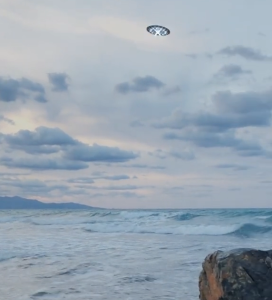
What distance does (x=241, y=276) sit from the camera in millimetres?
4410

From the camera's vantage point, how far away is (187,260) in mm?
10898

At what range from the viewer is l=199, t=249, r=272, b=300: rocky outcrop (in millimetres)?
4367

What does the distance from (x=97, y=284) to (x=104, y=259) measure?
3290 mm

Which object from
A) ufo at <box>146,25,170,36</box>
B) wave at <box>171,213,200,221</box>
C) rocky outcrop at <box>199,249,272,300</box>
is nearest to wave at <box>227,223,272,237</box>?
wave at <box>171,213,200,221</box>

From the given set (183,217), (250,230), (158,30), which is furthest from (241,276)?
(183,217)

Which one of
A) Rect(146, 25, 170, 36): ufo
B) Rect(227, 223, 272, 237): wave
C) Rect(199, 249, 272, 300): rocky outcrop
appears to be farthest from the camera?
Rect(227, 223, 272, 237): wave

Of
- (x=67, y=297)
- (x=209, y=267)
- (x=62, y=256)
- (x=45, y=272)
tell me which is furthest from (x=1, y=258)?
(x=209, y=267)

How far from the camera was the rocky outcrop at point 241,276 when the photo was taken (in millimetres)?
4367

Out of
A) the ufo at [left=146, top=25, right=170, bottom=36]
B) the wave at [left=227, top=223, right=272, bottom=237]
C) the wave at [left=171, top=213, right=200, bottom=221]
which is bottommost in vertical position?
the wave at [left=227, top=223, right=272, bottom=237]

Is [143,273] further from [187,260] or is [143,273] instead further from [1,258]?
[1,258]

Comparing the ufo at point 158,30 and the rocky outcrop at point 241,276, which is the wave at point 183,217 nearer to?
the ufo at point 158,30

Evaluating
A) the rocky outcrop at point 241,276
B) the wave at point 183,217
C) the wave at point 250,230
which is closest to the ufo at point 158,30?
the rocky outcrop at point 241,276

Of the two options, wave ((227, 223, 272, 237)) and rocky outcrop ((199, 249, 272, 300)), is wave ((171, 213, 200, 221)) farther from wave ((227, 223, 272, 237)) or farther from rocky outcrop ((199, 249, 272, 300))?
rocky outcrop ((199, 249, 272, 300))

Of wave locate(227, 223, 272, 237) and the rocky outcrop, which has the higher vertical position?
the rocky outcrop
